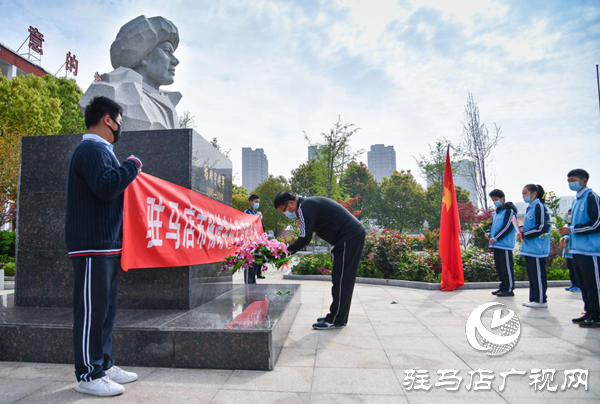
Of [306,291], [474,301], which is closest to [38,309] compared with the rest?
[306,291]

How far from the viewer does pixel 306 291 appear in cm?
769

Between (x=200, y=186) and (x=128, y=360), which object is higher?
(x=200, y=186)

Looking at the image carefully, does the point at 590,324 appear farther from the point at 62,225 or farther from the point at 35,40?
the point at 35,40

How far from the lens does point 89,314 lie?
2.53m

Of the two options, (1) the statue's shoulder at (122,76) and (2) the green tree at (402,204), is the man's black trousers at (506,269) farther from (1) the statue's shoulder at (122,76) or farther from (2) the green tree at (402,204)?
(2) the green tree at (402,204)

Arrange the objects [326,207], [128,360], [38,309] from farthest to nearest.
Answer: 1. [326,207]
2. [38,309]
3. [128,360]

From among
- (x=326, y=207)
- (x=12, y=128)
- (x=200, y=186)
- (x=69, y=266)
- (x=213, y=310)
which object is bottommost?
(x=213, y=310)

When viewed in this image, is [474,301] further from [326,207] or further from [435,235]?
[435,235]

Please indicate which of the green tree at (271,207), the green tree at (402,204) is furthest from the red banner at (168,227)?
the green tree at (402,204)

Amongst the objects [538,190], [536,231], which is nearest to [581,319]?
[536,231]

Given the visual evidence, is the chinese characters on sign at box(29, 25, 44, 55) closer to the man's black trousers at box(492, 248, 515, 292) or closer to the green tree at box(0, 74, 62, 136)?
the green tree at box(0, 74, 62, 136)

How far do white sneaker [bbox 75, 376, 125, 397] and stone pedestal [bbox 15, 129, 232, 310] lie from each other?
5.21ft

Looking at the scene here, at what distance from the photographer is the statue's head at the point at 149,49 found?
20.2 ft

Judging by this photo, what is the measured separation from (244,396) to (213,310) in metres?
1.64
